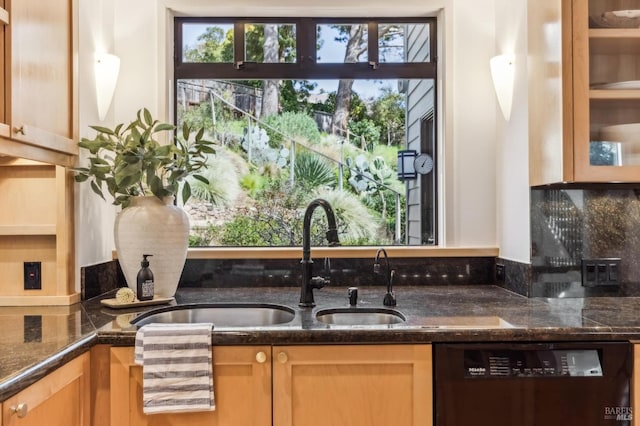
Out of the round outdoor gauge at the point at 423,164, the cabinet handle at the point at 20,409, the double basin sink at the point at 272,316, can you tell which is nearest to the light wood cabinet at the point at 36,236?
the double basin sink at the point at 272,316

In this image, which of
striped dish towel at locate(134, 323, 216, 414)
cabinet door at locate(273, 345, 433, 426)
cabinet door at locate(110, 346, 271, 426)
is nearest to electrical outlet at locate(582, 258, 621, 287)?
cabinet door at locate(273, 345, 433, 426)

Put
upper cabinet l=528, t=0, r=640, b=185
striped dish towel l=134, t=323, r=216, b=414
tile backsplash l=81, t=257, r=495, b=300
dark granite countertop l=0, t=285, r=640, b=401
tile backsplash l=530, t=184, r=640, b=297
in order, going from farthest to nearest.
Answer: tile backsplash l=81, t=257, r=495, b=300 < tile backsplash l=530, t=184, r=640, b=297 < upper cabinet l=528, t=0, r=640, b=185 < striped dish towel l=134, t=323, r=216, b=414 < dark granite countertop l=0, t=285, r=640, b=401

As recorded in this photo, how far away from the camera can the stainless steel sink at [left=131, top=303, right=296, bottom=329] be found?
1.75 meters

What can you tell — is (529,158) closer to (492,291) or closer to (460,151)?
(460,151)

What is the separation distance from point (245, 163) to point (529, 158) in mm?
1325

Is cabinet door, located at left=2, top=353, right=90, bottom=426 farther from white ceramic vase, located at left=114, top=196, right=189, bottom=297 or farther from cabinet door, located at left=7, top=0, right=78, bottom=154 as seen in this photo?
cabinet door, located at left=7, top=0, right=78, bottom=154

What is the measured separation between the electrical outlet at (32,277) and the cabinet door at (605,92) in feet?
6.71

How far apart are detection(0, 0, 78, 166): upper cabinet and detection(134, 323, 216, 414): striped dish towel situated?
742 mm

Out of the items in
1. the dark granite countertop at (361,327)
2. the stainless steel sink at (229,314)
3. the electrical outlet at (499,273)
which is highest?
the electrical outlet at (499,273)

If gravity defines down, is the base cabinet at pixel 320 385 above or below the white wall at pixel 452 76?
below

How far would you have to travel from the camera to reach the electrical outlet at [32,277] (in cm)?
172

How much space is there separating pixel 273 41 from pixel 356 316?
4.75ft

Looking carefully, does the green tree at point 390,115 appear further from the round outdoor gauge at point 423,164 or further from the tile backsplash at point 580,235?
the tile backsplash at point 580,235

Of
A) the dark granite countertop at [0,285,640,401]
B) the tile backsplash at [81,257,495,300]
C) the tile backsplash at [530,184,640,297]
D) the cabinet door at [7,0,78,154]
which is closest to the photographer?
the dark granite countertop at [0,285,640,401]
